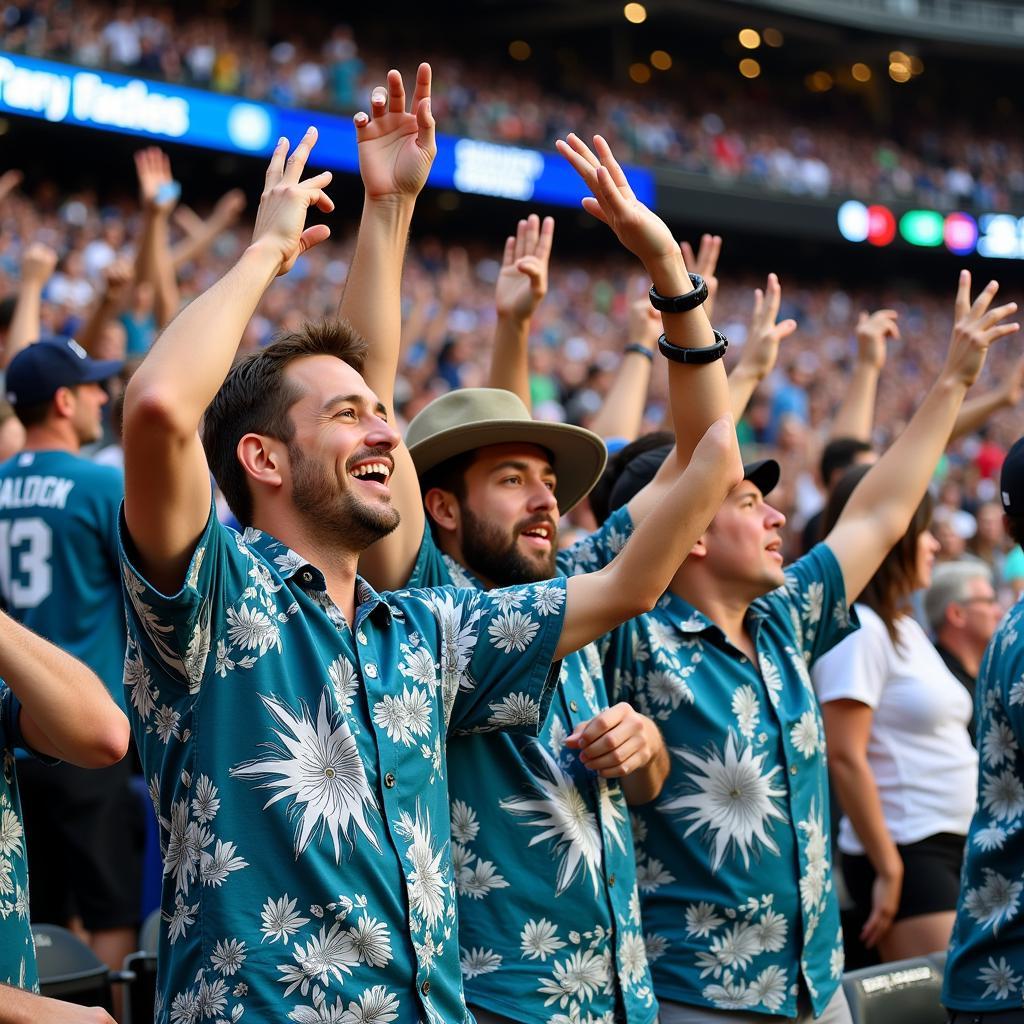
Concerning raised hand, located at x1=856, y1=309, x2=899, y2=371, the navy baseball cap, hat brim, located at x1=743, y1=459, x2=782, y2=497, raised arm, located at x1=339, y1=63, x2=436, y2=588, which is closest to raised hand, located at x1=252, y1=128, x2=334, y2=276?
raised arm, located at x1=339, y1=63, x2=436, y2=588

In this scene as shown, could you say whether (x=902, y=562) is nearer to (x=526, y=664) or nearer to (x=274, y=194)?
(x=526, y=664)

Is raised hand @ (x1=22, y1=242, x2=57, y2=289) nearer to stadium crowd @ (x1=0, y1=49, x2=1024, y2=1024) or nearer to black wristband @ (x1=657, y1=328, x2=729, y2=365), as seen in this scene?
stadium crowd @ (x1=0, y1=49, x2=1024, y2=1024)

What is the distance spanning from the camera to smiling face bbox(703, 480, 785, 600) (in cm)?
313

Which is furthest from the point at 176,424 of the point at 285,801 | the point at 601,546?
the point at 601,546

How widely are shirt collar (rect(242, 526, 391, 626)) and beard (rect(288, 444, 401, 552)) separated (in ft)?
0.21

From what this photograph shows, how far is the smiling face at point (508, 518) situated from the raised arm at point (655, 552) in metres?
0.47

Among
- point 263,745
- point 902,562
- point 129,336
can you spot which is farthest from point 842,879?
point 129,336

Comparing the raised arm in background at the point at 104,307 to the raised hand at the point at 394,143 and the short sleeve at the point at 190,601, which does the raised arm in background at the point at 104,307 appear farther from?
the short sleeve at the point at 190,601

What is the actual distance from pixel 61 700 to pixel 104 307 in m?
3.59

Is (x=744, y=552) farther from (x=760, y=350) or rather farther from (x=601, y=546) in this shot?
(x=760, y=350)

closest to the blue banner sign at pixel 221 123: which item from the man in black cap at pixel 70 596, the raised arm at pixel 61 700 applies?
the man in black cap at pixel 70 596

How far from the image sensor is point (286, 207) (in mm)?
2197

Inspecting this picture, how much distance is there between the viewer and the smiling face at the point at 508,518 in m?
2.84

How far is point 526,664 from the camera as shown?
2338mm
